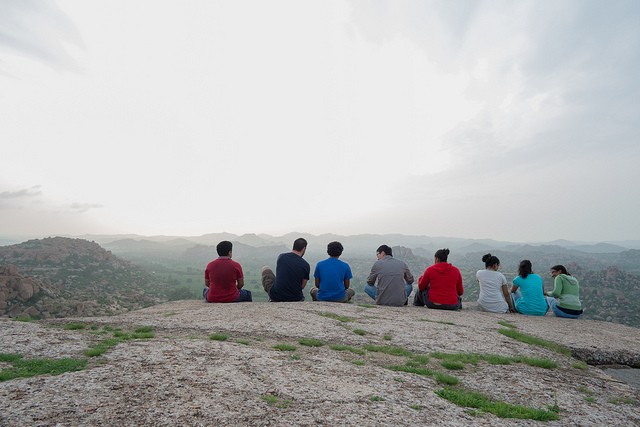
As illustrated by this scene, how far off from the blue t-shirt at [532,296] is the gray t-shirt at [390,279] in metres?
5.15

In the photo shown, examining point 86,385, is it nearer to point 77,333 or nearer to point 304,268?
point 77,333

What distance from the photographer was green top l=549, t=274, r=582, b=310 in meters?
12.2

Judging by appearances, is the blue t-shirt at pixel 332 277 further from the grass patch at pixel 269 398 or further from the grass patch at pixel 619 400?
the grass patch at pixel 619 400

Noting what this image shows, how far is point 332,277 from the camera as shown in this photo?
12391 mm

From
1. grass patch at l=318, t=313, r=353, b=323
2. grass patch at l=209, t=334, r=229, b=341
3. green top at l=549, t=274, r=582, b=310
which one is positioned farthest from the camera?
green top at l=549, t=274, r=582, b=310

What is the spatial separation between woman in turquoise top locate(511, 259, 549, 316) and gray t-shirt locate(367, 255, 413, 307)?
500 cm

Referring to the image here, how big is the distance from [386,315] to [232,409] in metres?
8.23

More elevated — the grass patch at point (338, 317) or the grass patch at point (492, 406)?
the grass patch at point (492, 406)

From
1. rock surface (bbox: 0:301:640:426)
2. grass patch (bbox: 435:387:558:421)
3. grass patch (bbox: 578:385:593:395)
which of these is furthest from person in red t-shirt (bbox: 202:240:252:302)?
grass patch (bbox: 578:385:593:395)

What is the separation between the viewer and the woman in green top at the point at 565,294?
12195mm

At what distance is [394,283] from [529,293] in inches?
251

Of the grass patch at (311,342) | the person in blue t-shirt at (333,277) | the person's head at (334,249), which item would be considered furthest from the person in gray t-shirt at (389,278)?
the grass patch at (311,342)

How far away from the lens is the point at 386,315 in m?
11.0

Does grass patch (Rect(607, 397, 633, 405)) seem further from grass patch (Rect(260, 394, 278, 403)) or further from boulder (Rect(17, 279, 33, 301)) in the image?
boulder (Rect(17, 279, 33, 301))
